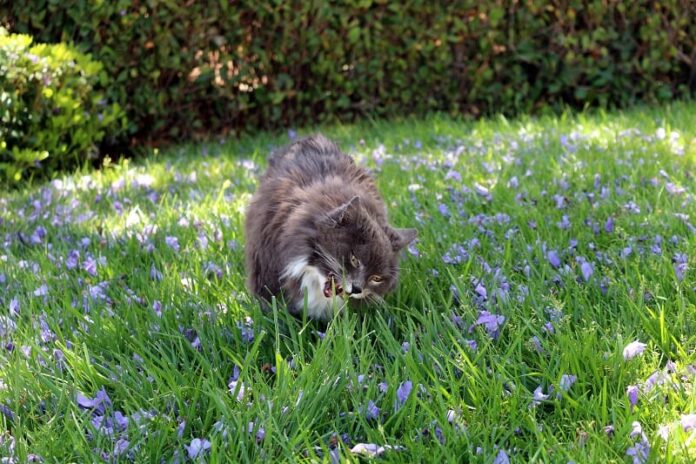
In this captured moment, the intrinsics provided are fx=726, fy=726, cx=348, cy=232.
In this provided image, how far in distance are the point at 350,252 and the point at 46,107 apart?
13.3ft

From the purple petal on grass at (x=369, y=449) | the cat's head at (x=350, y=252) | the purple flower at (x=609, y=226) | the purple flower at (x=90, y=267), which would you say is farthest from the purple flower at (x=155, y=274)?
the purple flower at (x=609, y=226)

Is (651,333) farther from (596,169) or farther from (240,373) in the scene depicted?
(596,169)

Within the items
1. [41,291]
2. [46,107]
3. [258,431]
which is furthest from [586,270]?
[46,107]

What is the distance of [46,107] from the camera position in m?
5.92

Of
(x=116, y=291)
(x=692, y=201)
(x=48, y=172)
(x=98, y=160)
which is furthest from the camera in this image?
(x=98, y=160)

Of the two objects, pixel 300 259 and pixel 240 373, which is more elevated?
pixel 300 259

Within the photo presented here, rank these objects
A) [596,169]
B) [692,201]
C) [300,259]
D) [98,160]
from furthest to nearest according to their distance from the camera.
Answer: [98,160] < [596,169] < [692,201] < [300,259]

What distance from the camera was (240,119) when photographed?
25.5ft

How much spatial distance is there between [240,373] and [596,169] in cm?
326

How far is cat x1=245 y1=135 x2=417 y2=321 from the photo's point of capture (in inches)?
114

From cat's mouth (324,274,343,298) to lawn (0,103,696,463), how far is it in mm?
124

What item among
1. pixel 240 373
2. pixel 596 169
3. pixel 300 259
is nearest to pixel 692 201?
pixel 596 169

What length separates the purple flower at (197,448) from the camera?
2.17 meters

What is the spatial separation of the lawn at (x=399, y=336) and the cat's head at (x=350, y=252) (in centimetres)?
15
